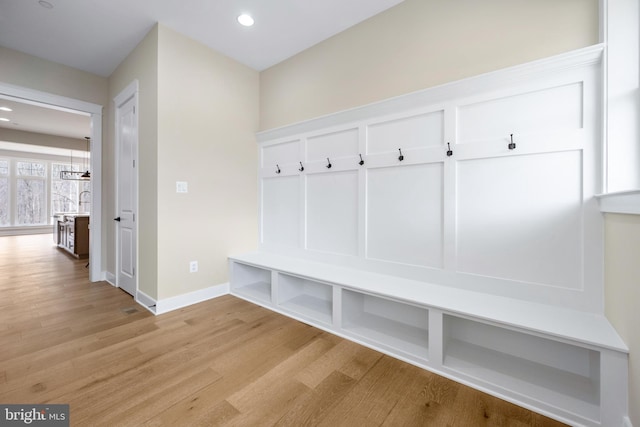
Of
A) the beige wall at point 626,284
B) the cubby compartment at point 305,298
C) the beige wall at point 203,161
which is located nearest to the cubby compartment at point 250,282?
the beige wall at point 203,161

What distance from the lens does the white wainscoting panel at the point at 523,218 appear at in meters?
1.59

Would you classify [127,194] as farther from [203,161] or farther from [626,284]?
[626,284]

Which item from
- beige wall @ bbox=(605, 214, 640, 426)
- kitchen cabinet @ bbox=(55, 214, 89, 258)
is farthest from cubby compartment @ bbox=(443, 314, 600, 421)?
kitchen cabinet @ bbox=(55, 214, 89, 258)

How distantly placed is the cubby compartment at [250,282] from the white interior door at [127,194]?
1047mm

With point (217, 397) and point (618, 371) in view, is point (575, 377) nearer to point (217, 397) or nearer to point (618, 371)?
point (618, 371)

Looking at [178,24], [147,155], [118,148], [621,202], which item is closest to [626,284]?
[621,202]

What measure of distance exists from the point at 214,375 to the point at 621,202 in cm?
230

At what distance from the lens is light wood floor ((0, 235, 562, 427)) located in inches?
52.9

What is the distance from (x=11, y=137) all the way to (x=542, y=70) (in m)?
9.80

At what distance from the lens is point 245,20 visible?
2512mm

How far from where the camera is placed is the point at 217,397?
147 cm

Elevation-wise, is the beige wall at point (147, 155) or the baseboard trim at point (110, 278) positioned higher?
the beige wall at point (147, 155)

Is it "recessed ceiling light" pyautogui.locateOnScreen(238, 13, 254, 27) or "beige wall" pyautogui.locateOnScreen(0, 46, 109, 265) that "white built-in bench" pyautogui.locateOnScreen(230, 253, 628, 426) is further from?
"beige wall" pyautogui.locateOnScreen(0, 46, 109, 265)

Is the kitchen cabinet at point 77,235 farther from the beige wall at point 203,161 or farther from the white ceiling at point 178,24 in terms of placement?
the beige wall at point 203,161
